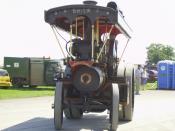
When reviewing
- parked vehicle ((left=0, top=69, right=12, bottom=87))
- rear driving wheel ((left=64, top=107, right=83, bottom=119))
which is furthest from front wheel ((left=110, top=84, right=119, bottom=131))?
parked vehicle ((left=0, top=69, right=12, bottom=87))

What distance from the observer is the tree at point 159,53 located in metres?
121

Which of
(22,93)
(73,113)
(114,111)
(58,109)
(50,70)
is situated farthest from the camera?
(50,70)

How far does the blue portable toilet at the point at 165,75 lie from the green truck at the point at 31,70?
7.39m

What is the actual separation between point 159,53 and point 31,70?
91.0 meters

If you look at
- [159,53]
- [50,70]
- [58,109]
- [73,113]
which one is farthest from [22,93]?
[159,53]

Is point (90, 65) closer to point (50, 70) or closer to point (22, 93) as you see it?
point (22, 93)

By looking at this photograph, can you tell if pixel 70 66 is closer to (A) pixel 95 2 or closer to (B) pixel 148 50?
(A) pixel 95 2

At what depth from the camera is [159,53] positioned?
12238 centimetres

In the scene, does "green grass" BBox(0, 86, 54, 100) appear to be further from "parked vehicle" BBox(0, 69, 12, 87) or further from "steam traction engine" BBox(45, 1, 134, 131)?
"steam traction engine" BBox(45, 1, 134, 131)

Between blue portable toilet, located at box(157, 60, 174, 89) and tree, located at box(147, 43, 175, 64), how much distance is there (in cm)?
8539

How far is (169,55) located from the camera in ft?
410

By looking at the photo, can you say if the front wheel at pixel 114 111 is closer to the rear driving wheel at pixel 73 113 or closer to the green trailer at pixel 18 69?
the rear driving wheel at pixel 73 113

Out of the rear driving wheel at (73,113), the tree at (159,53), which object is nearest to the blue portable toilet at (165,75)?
the rear driving wheel at (73,113)

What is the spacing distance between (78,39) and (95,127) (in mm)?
2213
